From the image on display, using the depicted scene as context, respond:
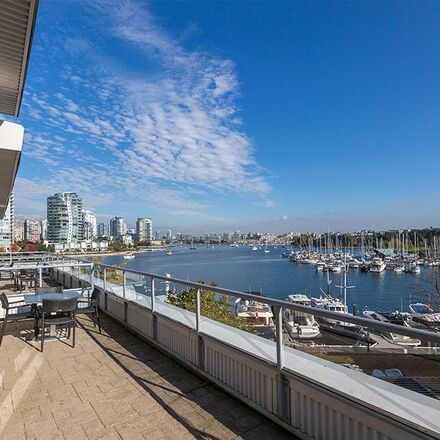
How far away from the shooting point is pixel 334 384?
2.20 m

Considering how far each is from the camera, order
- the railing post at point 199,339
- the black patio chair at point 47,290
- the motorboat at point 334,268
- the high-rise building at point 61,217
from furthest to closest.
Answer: the high-rise building at point 61,217
the motorboat at point 334,268
the black patio chair at point 47,290
the railing post at point 199,339

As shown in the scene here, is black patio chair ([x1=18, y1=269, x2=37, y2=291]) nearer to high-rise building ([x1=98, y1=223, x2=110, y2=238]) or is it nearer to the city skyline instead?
the city skyline

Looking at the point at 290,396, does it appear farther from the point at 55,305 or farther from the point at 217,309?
the point at 55,305

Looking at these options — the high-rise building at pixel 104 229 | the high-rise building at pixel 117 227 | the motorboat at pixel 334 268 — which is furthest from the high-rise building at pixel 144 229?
the motorboat at pixel 334 268

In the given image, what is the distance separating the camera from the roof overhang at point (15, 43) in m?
3.09

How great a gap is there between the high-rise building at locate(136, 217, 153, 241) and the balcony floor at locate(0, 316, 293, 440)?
153 m

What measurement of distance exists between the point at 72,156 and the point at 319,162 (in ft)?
72.4

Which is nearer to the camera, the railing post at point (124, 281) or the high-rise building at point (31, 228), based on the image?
the railing post at point (124, 281)

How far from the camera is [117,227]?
15175 cm

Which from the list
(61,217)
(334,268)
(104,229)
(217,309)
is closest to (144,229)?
(104,229)

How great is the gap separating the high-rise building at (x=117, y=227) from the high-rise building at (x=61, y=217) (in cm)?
7636

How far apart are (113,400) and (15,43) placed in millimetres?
4086

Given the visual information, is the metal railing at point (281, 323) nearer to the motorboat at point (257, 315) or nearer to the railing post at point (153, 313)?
the motorboat at point (257, 315)

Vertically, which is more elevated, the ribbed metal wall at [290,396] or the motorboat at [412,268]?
the ribbed metal wall at [290,396]
